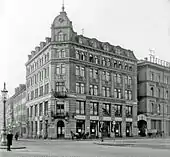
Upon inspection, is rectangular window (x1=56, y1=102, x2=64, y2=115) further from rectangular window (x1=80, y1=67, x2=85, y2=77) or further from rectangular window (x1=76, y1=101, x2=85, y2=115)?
rectangular window (x1=80, y1=67, x2=85, y2=77)

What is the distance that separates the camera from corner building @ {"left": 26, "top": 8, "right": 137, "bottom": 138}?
50500 millimetres

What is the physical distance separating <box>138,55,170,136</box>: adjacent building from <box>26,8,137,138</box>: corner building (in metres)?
3.36

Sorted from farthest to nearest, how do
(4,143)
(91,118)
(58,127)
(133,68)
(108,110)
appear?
(133,68) → (108,110) → (91,118) → (58,127) → (4,143)

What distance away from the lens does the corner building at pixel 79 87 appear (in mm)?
50500

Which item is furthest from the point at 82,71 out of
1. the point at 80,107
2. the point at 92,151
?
the point at 92,151

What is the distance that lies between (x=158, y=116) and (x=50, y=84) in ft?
79.0

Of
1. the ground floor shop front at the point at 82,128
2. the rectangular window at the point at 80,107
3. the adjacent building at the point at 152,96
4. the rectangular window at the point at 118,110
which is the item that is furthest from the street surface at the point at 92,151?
the adjacent building at the point at 152,96

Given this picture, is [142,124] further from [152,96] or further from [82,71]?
[82,71]

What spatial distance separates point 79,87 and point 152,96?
1825cm

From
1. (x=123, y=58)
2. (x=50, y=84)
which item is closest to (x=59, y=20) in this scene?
(x=50, y=84)

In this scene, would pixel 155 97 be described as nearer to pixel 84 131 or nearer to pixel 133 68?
pixel 133 68

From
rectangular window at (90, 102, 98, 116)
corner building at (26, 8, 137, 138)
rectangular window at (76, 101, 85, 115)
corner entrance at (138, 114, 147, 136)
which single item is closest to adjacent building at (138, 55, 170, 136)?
corner entrance at (138, 114, 147, 136)

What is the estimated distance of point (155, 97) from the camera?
216 ft

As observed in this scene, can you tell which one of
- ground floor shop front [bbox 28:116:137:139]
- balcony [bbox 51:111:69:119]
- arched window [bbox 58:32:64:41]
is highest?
arched window [bbox 58:32:64:41]
